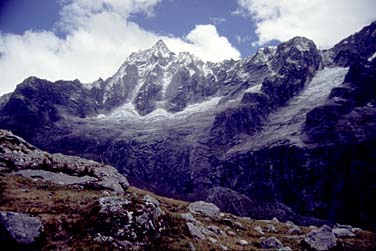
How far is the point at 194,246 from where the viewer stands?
3150 centimetres

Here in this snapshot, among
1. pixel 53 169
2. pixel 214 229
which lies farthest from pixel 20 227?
pixel 53 169

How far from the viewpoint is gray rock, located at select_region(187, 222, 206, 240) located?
3409 centimetres

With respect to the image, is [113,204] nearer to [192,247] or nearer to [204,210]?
[192,247]

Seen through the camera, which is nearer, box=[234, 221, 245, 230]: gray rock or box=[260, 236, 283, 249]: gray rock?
box=[260, 236, 283, 249]: gray rock

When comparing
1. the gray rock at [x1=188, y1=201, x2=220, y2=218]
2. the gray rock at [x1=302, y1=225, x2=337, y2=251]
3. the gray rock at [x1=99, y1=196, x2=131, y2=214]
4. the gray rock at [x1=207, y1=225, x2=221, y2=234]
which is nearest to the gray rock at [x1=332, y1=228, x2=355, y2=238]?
the gray rock at [x1=302, y1=225, x2=337, y2=251]

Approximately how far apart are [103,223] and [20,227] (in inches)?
229

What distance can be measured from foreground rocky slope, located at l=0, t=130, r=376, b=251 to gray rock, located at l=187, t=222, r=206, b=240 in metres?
0.09

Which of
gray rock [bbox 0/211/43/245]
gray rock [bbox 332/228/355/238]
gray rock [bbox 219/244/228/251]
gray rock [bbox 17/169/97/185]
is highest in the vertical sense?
gray rock [bbox 17/169/97/185]

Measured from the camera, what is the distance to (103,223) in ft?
102

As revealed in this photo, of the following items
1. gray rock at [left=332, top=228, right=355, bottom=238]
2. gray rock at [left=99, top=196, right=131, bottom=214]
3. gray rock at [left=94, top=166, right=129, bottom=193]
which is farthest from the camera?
gray rock at [left=94, top=166, right=129, bottom=193]

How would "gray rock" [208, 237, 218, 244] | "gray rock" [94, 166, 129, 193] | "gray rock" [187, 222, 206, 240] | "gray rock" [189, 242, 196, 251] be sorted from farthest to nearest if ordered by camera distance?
1. "gray rock" [94, 166, 129, 193]
2. "gray rock" [208, 237, 218, 244]
3. "gray rock" [187, 222, 206, 240]
4. "gray rock" [189, 242, 196, 251]

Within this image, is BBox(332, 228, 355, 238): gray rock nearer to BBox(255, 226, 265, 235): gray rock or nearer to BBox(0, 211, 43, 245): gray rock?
BBox(255, 226, 265, 235): gray rock

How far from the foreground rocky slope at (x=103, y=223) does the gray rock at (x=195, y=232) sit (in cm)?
9

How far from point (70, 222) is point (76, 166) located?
2229cm
